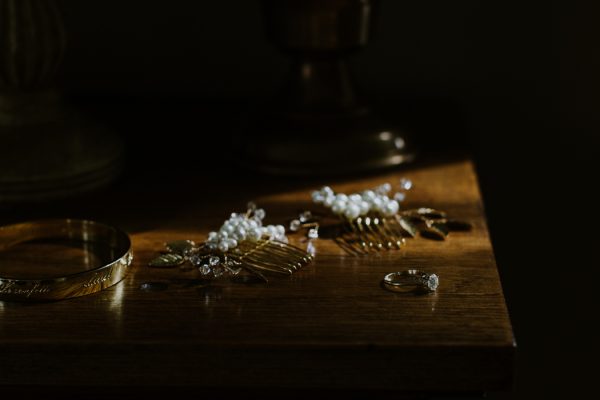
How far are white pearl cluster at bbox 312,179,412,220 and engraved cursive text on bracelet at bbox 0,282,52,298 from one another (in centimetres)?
28

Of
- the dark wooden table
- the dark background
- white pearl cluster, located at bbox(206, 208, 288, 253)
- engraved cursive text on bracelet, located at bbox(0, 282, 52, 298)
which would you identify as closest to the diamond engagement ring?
the dark wooden table

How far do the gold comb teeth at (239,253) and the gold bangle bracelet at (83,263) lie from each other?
4cm

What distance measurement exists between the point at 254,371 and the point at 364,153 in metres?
0.39

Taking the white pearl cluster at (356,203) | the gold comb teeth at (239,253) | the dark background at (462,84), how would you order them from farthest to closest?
1. the dark background at (462,84)
2. the white pearl cluster at (356,203)
3. the gold comb teeth at (239,253)

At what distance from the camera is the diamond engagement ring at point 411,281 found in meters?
0.66

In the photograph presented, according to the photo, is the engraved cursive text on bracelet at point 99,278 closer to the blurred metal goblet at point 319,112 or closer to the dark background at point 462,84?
the blurred metal goblet at point 319,112

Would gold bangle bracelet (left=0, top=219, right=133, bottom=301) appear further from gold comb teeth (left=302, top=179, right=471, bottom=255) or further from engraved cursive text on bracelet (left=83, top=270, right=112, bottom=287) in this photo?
gold comb teeth (left=302, top=179, right=471, bottom=255)

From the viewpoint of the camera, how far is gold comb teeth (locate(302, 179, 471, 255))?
Answer: 76 centimetres

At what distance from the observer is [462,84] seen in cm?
117

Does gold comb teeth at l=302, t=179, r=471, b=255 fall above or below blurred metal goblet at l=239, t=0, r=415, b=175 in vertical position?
below

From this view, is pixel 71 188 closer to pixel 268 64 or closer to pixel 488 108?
pixel 268 64

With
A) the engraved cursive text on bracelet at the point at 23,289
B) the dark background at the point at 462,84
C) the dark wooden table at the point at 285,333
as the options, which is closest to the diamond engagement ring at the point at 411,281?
the dark wooden table at the point at 285,333

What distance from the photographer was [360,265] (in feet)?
2.32

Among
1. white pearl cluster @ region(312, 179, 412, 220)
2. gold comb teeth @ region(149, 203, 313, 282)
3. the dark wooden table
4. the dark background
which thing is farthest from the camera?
the dark background
